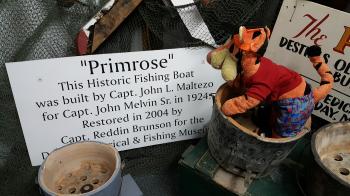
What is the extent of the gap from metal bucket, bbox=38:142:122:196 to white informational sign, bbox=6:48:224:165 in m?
0.07

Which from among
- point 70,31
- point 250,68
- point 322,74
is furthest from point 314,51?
point 70,31

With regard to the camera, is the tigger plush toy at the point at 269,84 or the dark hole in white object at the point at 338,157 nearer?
the tigger plush toy at the point at 269,84

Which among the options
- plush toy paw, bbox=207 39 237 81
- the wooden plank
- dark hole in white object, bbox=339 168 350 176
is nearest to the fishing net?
the wooden plank

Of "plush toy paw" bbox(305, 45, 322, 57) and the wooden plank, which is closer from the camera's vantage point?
"plush toy paw" bbox(305, 45, 322, 57)

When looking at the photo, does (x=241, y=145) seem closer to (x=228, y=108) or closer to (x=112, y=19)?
(x=228, y=108)

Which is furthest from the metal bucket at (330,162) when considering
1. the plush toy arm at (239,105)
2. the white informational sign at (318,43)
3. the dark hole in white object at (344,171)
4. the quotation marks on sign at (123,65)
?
the quotation marks on sign at (123,65)

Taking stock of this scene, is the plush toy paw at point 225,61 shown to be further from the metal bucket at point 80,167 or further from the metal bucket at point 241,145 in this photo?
the metal bucket at point 80,167

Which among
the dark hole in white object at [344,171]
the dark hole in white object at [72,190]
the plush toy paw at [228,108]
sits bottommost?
the dark hole in white object at [72,190]

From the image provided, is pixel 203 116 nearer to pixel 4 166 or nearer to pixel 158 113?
pixel 158 113

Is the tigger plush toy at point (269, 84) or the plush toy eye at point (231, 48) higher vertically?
the plush toy eye at point (231, 48)

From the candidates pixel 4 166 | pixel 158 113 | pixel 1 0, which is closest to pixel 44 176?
pixel 4 166

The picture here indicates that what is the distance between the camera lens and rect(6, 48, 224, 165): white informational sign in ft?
2.89

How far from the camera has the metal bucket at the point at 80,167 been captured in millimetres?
883

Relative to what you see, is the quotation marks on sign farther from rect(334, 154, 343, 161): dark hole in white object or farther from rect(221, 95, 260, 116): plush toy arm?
rect(334, 154, 343, 161): dark hole in white object
